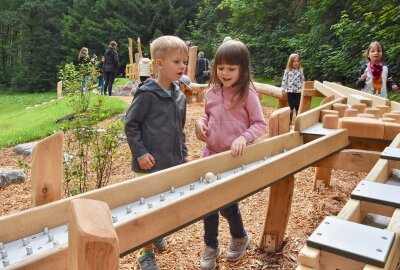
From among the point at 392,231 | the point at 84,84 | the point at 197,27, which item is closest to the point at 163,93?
the point at 392,231

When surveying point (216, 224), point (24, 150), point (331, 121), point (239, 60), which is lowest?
point (24, 150)

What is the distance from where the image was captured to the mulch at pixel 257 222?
318 centimetres

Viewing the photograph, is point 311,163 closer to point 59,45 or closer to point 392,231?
point 392,231

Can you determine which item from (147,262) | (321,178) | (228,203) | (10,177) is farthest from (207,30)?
(228,203)

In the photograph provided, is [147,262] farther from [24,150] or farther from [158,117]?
[24,150]

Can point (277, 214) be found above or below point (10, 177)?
above

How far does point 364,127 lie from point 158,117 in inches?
58.8

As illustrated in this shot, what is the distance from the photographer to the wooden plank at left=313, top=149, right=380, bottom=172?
2.87m

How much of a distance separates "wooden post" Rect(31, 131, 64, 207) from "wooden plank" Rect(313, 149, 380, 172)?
185 centimetres

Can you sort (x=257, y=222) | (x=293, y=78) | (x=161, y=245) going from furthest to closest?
1. (x=293, y=78)
2. (x=257, y=222)
3. (x=161, y=245)

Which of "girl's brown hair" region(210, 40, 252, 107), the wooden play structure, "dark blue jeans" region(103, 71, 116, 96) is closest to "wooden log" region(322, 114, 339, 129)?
the wooden play structure

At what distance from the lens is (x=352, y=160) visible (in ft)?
9.60

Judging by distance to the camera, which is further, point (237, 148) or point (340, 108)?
point (340, 108)

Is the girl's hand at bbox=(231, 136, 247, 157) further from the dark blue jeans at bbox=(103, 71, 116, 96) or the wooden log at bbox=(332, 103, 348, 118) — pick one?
the dark blue jeans at bbox=(103, 71, 116, 96)
